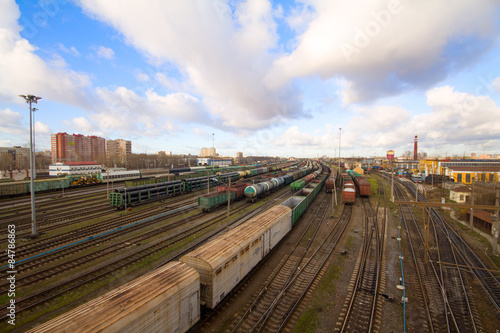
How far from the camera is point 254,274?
14.1m

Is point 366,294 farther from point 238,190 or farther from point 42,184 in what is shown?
point 42,184

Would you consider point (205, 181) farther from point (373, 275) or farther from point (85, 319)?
point (85, 319)

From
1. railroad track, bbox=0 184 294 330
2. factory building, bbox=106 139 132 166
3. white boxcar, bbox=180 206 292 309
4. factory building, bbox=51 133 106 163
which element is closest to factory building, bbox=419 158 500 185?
white boxcar, bbox=180 206 292 309

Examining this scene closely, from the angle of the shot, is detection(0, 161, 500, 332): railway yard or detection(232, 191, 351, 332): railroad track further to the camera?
detection(232, 191, 351, 332): railroad track

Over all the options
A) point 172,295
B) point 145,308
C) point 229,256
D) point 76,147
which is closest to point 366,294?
point 229,256

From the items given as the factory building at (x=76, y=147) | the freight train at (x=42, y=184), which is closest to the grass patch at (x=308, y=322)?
the freight train at (x=42, y=184)

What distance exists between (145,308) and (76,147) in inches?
6724

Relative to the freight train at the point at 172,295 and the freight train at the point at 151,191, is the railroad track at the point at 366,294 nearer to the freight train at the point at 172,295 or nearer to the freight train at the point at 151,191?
the freight train at the point at 172,295

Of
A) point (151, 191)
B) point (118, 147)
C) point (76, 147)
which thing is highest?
point (118, 147)

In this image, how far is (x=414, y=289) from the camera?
13.1 m

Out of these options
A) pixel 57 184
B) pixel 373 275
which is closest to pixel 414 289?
pixel 373 275

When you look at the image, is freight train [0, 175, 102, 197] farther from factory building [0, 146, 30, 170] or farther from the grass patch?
factory building [0, 146, 30, 170]

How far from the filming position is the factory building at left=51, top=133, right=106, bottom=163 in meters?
128

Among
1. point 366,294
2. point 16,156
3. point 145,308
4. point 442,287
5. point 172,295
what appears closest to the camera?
point 145,308
